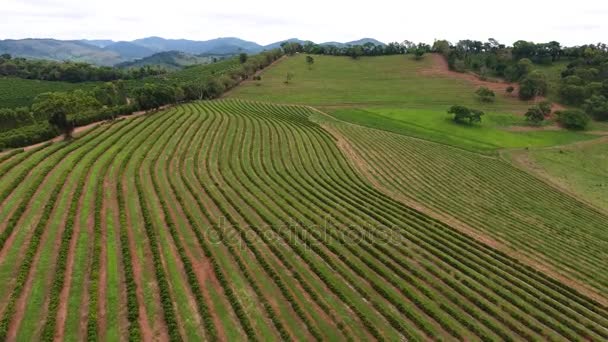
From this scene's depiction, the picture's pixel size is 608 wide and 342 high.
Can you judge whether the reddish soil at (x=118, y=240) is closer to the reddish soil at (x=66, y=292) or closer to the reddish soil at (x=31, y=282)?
the reddish soil at (x=66, y=292)

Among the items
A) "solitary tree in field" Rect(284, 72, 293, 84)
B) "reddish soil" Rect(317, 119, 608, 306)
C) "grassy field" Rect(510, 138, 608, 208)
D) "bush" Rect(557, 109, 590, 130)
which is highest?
"solitary tree in field" Rect(284, 72, 293, 84)

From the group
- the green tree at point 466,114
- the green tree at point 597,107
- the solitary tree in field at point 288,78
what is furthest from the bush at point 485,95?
the solitary tree in field at point 288,78

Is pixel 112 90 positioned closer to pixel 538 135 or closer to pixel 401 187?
pixel 401 187

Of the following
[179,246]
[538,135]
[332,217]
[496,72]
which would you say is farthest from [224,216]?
[496,72]

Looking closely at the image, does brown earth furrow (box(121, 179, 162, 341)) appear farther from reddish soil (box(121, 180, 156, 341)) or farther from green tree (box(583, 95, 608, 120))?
green tree (box(583, 95, 608, 120))

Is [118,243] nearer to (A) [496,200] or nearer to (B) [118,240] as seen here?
Result: (B) [118,240]

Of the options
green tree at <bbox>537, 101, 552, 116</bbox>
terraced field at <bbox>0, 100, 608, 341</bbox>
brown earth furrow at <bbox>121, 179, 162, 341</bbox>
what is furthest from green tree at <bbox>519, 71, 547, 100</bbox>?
brown earth furrow at <bbox>121, 179, 162, 341</bbox>
